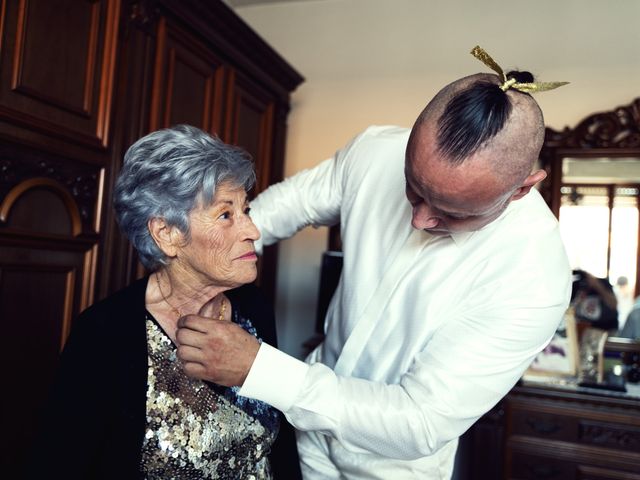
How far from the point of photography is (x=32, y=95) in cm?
167

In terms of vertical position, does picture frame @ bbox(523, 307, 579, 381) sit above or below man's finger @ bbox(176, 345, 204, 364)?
below

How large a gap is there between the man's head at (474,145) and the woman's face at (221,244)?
1.57ft

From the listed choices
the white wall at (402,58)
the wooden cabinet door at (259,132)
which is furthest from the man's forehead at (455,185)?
the white wall at (402,58)

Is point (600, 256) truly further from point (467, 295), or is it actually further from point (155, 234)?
point (155, 234)

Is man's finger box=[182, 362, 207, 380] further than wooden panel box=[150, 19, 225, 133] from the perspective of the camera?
No

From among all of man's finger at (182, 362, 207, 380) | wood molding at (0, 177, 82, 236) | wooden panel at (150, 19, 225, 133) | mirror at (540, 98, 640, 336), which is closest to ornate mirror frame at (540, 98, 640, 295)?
mirror at (540, 98, 640, 336)

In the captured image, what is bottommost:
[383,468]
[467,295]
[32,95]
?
[383,468]

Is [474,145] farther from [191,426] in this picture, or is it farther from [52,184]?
[52,184]

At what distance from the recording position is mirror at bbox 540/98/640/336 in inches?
112

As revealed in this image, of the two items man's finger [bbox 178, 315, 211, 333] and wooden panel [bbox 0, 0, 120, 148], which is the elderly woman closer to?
man's finger [bbox 178, 315, 211, 333]

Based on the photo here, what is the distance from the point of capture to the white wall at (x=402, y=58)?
3047 mm

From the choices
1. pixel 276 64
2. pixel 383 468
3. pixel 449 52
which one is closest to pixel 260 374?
pixel 383 468

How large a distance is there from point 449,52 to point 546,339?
2.45m

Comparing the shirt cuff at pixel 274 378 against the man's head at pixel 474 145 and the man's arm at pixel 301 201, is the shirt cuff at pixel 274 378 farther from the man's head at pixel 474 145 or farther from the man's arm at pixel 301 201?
the man's arm at pixel 301 201
